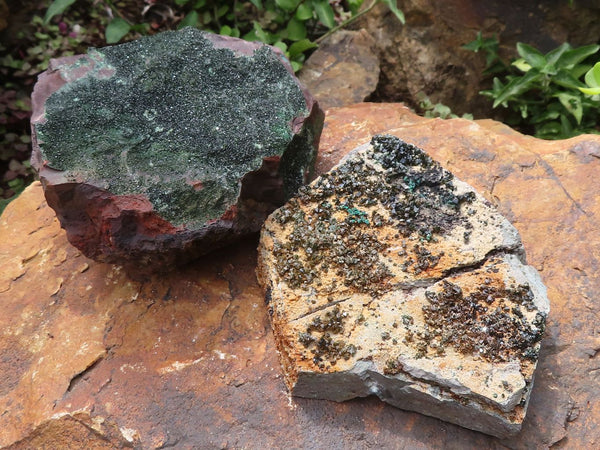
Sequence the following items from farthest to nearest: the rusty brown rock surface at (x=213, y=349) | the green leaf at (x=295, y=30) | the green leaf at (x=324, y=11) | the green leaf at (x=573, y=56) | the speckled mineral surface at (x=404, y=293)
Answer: the green leaf at (x=295, y=30), the green leaf at (x=324, y=11), the green leaf at (x=573, y=56), the rusty brown rock surface at (x=213, y=349), the speckled mineral surface at (x=404, y=293)

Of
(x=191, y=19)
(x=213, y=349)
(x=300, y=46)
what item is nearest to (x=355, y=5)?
(x=300, y=46)

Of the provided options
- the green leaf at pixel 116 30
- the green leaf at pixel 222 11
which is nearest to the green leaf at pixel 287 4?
the green leaf at pixel 222 11

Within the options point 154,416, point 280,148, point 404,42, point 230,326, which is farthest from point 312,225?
point 404,42

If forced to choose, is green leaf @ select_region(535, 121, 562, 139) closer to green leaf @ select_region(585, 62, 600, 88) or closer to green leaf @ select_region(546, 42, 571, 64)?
green leaf @ select_region(546, 42, 571, 64)

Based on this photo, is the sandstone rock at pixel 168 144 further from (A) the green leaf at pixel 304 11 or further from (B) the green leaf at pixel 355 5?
(B) the green leaf at pixel 355 5

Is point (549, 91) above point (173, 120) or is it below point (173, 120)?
below

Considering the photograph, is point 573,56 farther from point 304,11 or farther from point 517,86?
point 304,11
